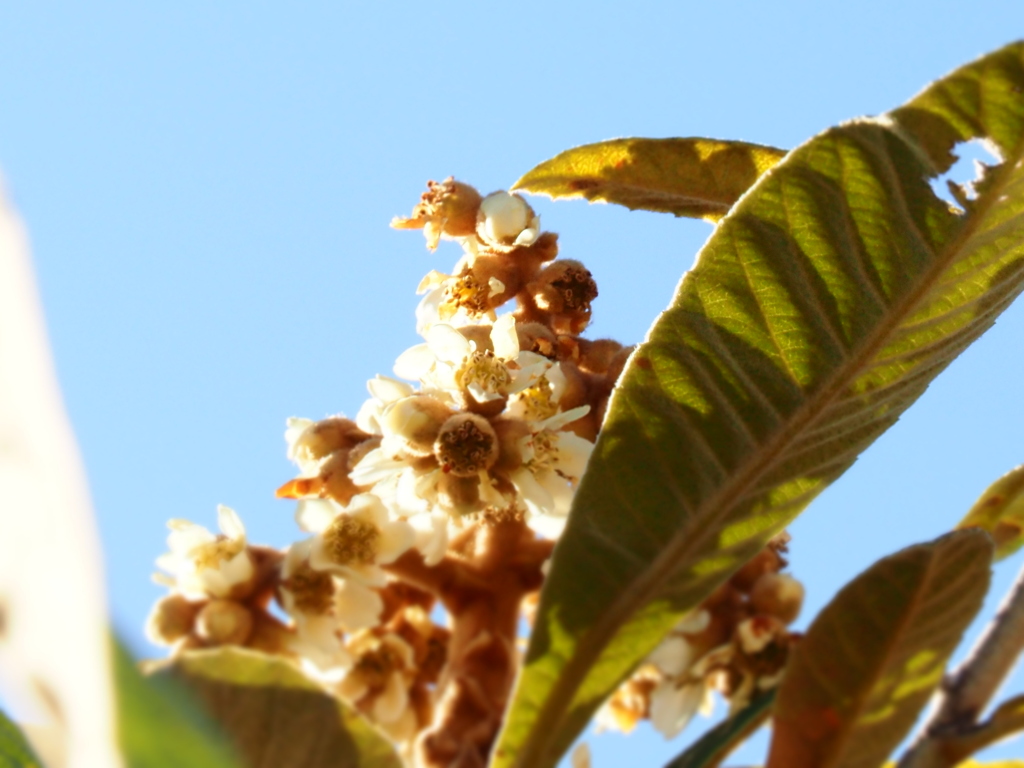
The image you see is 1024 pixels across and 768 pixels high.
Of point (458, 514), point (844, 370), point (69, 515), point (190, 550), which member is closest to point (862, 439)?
point (844, 370)

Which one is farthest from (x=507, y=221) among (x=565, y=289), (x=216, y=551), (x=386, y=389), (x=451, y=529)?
(x=216, y=551)

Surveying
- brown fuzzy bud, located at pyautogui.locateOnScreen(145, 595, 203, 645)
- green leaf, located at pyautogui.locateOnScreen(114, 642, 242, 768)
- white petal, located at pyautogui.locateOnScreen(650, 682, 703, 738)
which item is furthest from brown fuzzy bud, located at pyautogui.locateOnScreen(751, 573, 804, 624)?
green leaf, located at pyautogui.locateOnScreen(114, 642, 242, 768)

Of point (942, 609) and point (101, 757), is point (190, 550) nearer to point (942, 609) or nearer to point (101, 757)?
point (942, 609)

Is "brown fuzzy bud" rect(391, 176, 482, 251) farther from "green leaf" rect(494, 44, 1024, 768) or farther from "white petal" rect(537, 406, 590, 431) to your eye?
"green leaf" rect(494, 44, 1024, 768)

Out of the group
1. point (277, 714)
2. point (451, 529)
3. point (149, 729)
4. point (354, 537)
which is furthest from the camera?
point (451, 529)

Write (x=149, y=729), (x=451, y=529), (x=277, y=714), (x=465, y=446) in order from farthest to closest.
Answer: (x=451, y=529)
(x=465, y=446)
(x=277, y=714)
(x=149, y=729)

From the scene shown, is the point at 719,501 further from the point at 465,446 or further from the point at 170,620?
the point at 170,620
